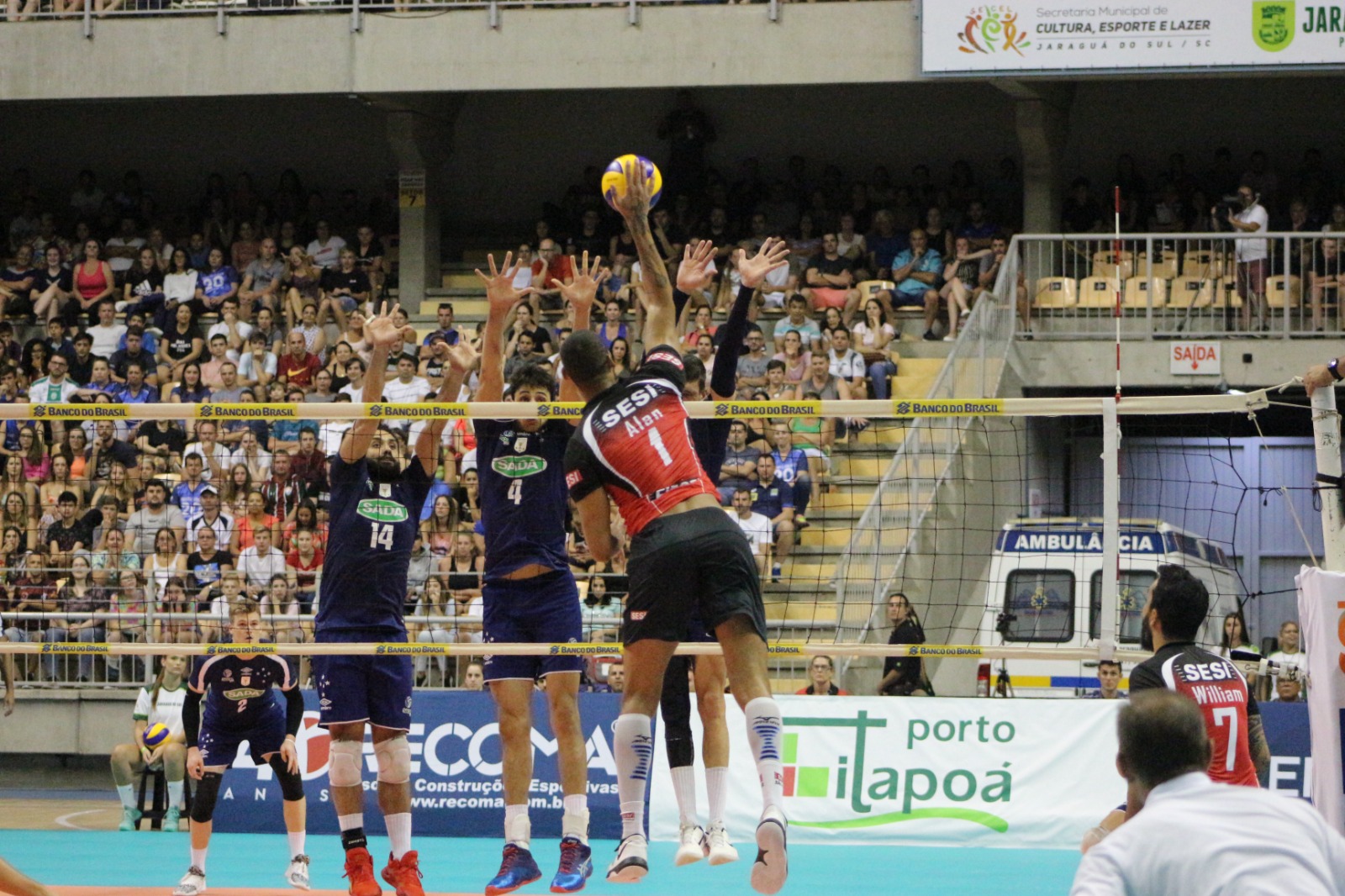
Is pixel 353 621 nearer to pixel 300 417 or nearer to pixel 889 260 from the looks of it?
pixel 300 417

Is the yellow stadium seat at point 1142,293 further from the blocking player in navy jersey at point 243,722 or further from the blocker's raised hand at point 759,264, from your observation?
the blocker's raised hand at point 759,264

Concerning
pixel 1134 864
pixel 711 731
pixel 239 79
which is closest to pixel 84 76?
pixel 239 79

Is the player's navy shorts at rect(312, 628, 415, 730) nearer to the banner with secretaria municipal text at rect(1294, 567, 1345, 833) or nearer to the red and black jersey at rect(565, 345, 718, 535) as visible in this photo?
the red and black jersey at rect(565, 345, 718, 535)

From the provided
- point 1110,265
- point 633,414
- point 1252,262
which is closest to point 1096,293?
point 1110,265

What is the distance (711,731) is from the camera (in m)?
7.62

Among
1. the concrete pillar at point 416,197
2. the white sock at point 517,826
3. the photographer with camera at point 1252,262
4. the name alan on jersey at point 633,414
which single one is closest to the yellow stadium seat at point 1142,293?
the photographer with camera at point 1252,262

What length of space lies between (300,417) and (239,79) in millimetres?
12899

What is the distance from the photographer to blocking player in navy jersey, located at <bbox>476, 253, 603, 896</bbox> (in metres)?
8.06

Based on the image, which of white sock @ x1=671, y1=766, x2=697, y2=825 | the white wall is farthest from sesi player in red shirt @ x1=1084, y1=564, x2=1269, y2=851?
the white wall

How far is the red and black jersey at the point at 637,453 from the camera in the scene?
22.0 ft

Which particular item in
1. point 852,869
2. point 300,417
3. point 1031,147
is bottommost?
point 852,869

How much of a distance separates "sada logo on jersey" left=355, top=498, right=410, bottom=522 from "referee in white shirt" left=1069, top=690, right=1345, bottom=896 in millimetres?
5206

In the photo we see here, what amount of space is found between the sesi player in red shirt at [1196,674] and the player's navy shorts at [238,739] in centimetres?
585

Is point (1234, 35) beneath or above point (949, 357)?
above
